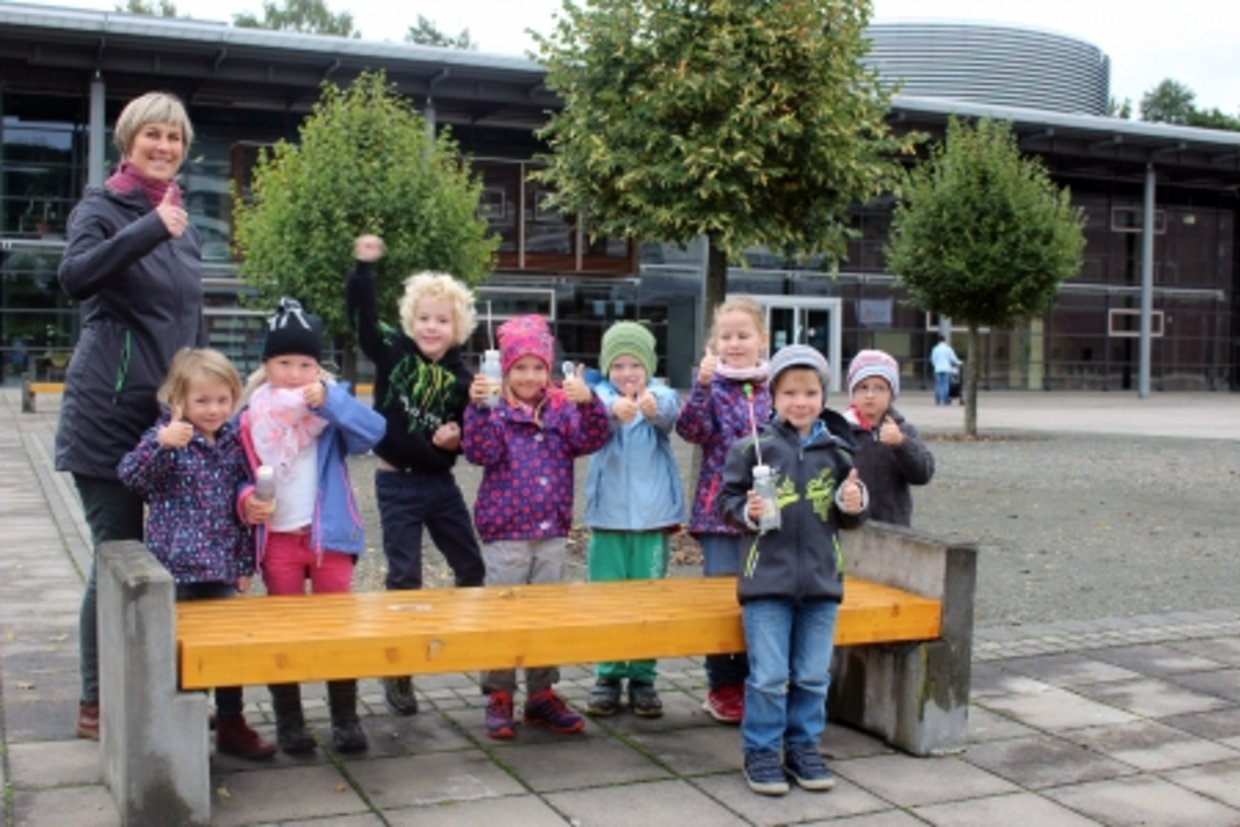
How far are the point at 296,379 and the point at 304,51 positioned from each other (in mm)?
26343

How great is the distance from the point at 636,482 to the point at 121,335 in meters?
1.97

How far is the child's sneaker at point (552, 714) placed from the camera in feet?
16.9

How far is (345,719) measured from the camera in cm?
483

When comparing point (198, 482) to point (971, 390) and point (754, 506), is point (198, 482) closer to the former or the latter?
point (754, 506)

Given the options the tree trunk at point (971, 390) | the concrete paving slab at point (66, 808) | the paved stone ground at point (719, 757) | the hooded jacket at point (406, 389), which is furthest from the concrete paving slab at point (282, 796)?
the tree trunk at point (971, 390)

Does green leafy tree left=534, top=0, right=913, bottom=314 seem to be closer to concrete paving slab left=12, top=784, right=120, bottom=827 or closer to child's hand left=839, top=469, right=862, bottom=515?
child's hand left=839, top=469, right=862, bottom=515

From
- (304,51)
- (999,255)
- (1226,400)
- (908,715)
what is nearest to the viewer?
(908,715)

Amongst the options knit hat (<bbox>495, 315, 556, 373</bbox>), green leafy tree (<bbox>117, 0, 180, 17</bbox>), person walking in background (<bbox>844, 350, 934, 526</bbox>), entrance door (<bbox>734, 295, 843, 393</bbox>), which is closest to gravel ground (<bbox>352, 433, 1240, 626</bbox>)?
person walking in background (<bbox>844, 350, 934, 526</bbox>)

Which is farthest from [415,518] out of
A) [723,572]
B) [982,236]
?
[982,236]

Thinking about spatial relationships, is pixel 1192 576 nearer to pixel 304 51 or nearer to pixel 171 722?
pixel 171 722

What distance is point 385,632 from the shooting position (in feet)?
13.9

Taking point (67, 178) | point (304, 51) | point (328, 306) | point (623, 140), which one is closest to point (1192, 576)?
point (623, 140)

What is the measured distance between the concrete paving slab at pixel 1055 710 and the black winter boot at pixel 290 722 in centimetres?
270

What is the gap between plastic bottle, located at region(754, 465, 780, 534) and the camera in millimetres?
4473
